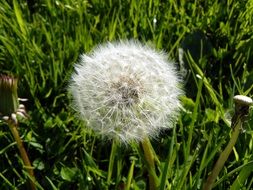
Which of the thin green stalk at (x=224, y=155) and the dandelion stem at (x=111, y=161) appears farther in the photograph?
the dandelion stem at (x=111, y=161)

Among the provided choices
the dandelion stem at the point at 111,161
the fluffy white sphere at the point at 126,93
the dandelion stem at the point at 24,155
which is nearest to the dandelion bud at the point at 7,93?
the dandelion stem at the point at 24,155

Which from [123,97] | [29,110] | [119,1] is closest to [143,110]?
[123,97]

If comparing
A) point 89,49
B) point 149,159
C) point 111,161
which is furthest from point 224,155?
point 89,49

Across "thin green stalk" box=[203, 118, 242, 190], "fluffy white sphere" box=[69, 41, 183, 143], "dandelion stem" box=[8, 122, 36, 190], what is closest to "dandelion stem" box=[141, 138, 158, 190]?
"fluffy white sphere" box=[69, 41, 183, 143]

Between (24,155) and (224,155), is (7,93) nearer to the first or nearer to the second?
(24,155)

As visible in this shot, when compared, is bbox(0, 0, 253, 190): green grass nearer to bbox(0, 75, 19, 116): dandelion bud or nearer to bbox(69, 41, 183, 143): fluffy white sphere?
bbox(69, 41, 183, 143): fluffy white sphere

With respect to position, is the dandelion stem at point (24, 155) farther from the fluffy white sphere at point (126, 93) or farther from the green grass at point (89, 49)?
the fluffy white sphere at point (126, 93)
